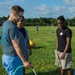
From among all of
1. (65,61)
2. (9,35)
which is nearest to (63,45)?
(65,61)

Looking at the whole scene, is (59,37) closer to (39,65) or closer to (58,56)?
(58,56)

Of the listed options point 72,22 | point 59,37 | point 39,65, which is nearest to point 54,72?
point 39,65

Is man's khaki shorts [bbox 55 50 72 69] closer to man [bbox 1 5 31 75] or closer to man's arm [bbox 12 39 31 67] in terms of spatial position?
man [bbox 1 5 31 75]

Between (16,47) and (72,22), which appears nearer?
(16,47)

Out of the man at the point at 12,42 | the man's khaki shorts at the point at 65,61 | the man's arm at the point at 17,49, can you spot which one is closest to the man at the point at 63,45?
the man's khaki shorts at the point at 65,61

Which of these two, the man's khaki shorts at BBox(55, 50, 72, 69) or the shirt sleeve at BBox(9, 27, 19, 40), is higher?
the shirt sleeve at BBox(9, 27, 19, 40)

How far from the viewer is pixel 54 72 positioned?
10148 mm

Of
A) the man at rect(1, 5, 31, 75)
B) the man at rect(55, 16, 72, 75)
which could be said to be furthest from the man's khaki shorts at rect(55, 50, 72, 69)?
the man at rect(1, 5, 31, 75)

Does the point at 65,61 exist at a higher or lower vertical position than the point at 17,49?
lower

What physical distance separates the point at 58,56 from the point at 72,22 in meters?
121

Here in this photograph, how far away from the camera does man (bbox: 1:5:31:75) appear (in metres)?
5.60

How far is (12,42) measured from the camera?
567 centimetres

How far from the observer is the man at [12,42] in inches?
221

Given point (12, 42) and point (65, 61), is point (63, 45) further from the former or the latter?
point (12, 42)
